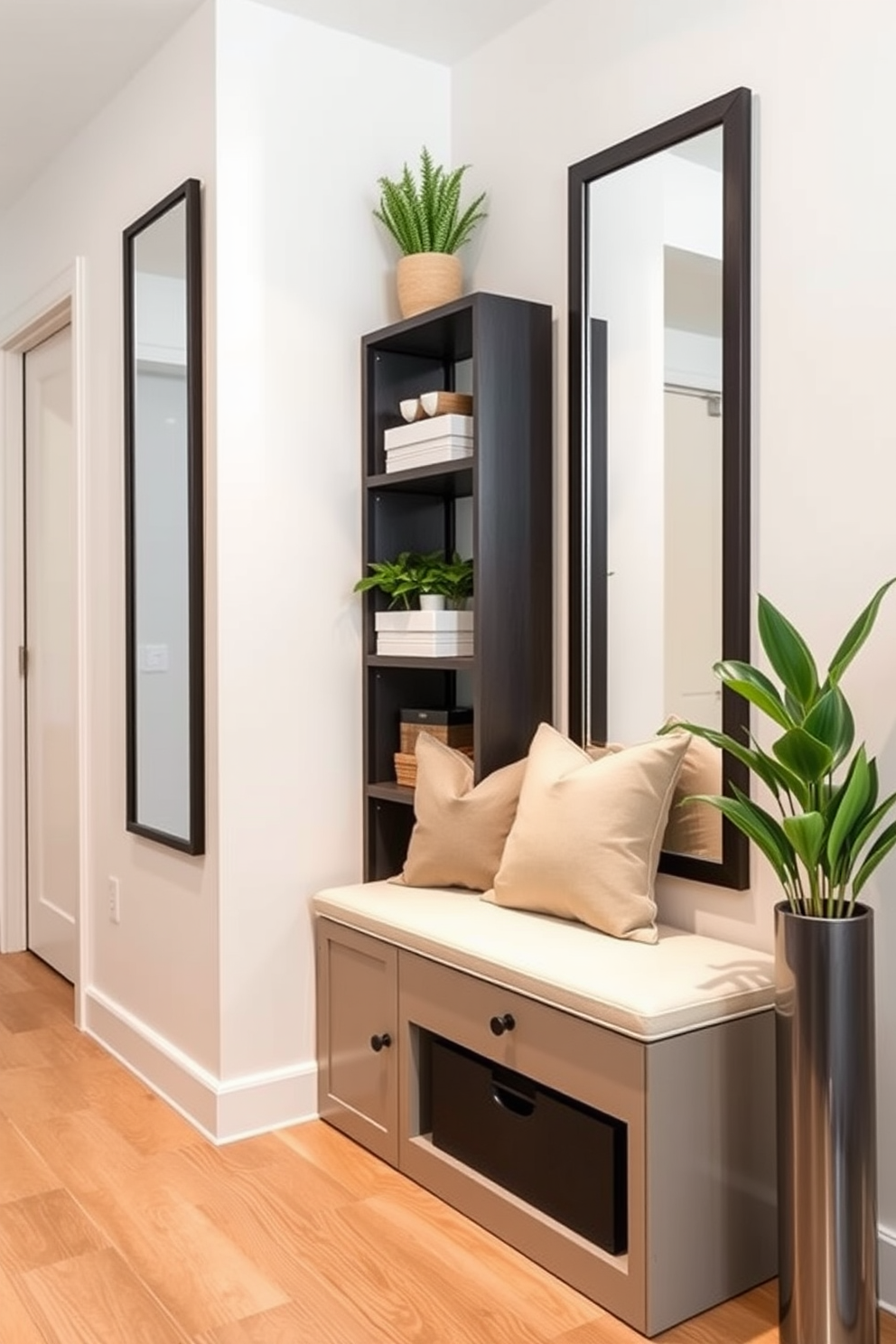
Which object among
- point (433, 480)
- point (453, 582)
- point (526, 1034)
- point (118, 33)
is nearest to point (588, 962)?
point (526, 1034)

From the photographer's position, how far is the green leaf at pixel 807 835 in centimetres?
178

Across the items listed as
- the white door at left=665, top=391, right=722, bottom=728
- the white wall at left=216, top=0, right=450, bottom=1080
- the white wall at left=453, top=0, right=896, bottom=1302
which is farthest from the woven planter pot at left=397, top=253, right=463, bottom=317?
the white door at left=665, top=391, right=722, bottom=728

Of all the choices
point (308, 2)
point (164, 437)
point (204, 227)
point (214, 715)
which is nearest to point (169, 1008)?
point (214, 715)

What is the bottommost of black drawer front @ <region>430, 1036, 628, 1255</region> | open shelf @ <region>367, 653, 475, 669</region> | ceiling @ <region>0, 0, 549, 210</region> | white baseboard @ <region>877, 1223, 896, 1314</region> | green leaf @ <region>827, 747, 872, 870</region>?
white baseboard @ <region>877, 1223, 896, 1314</region>

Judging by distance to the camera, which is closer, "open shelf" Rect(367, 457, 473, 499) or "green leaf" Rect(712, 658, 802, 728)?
"green leaf" Rect(712, 658, 802, 728)

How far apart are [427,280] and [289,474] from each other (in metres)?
0.55

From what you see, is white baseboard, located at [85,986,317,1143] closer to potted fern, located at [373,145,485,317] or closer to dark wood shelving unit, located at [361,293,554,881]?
dark wood shelving unit, located at [361,293,554,881]

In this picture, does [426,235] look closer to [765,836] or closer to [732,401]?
[732,401]

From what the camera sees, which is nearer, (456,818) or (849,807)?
(849,807)

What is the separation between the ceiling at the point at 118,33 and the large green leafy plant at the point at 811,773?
1.72 metres

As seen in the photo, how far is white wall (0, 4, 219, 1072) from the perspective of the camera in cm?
275

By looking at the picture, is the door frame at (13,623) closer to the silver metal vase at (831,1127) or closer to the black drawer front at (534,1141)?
the black drawer front at (534,1141)

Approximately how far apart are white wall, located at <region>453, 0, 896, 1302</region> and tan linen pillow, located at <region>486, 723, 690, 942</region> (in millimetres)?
192

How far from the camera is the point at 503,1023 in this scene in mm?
2176
